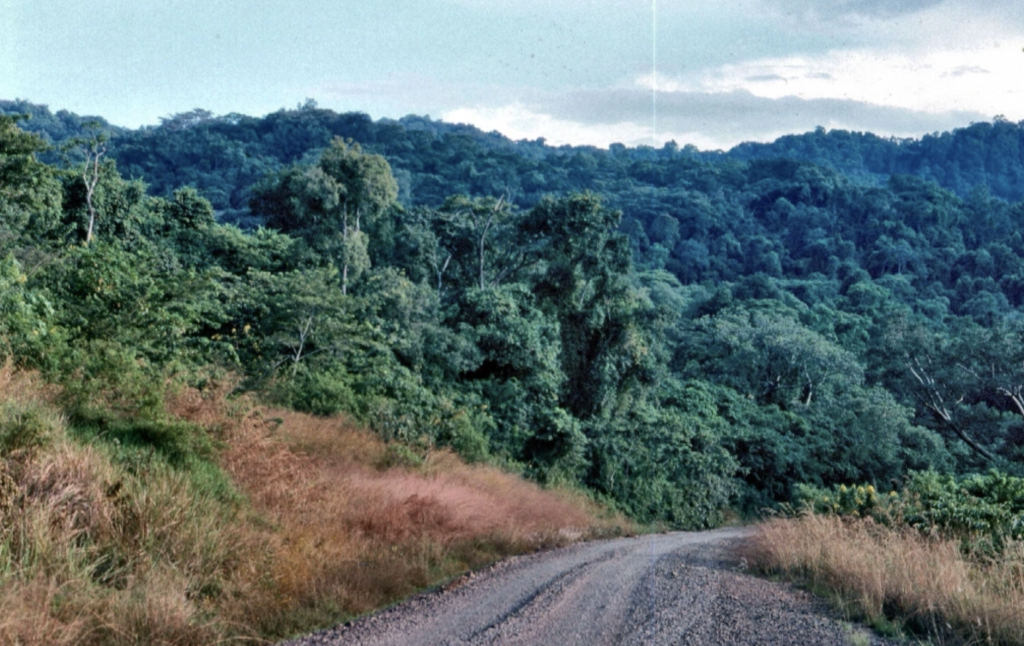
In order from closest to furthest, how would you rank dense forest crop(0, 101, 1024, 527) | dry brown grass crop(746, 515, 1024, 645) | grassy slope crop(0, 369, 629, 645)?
1. grassy slope crop(0, 369, 629, 645)
2. dry brown grass crop(746, 515, 1024, 645)
3. dense forest crop(0, 101, 1024, 527)

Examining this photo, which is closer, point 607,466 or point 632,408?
point 607,466

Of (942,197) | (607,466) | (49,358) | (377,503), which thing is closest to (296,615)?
(377,503)

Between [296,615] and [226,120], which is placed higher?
[226,120]

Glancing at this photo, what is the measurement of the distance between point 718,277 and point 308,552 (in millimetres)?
85321

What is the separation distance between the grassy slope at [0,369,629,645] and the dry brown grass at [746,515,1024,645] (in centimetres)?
394

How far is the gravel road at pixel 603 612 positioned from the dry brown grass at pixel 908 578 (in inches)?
17.4

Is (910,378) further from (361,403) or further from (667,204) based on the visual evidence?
(667,204)

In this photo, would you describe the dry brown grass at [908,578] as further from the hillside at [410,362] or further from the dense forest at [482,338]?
the dense forest at [482,338]

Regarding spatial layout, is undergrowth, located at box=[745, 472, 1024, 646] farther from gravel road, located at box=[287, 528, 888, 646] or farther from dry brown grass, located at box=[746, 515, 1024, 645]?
gravel road, located at box=[287, 528, 888, 646]

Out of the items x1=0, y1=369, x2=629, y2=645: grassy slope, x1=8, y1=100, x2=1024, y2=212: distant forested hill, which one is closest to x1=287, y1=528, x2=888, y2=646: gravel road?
x1=0, y1=369, x2=629, y2=645: grassy slope

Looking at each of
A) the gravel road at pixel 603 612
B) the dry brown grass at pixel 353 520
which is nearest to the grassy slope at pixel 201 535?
the dry brown grass at pixel 353 520

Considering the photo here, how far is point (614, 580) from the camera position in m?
9.20

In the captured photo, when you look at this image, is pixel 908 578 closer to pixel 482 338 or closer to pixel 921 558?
pixel 921 558

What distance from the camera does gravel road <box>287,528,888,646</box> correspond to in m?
6.66
